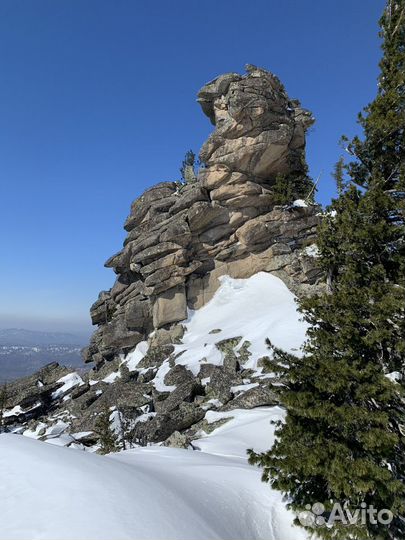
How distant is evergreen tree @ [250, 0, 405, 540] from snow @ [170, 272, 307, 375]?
15766 millimetres

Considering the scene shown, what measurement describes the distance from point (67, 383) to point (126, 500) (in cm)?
4412

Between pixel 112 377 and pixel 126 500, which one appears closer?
pixel 126 500

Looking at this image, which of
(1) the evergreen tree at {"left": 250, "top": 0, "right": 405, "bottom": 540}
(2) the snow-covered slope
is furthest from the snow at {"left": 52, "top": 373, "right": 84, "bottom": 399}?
(1) the evergreen tree at {"left": 250, "top": 0, "right": 405, "bottom": 540}

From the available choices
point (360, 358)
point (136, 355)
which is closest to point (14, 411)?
point (136, 355)

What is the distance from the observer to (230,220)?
139 ft

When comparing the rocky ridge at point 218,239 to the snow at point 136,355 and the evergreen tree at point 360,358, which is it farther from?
the evergreen tree at point 360,358

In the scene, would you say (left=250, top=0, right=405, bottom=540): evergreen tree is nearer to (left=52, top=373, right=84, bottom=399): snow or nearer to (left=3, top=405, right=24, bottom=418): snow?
(left=52, top=373, right=84, bottom=399): snow

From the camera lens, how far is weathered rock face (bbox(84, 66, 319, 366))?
4009 cm

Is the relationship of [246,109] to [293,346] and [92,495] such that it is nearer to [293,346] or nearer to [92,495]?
[293,346]

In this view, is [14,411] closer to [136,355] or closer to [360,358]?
[136,355]

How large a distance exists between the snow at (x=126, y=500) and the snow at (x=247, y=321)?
17.3m

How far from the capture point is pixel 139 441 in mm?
21391

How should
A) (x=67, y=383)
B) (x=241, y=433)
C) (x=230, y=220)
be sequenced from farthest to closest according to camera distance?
(x=67, y=383) → (x=230, y=220) → (x=241, y=433)

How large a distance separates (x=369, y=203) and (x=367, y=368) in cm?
515
